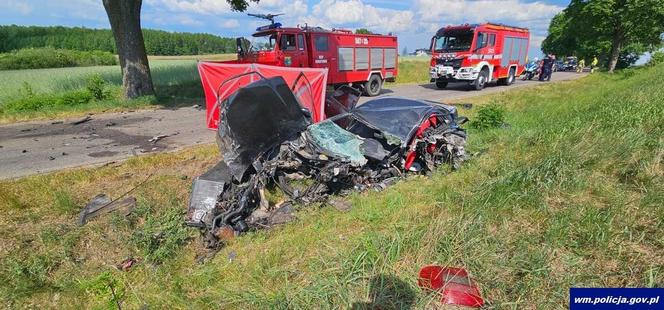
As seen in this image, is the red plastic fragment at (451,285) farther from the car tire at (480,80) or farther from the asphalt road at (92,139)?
the car tire at (480,80)

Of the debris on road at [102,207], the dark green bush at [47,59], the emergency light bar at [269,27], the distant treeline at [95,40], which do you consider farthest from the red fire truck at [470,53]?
the distant treeline at [95,40]

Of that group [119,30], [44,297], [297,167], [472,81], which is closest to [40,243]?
[44,297]

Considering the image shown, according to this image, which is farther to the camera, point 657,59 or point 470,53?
point 657,59

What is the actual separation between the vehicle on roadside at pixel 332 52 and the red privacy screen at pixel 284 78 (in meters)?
4.04

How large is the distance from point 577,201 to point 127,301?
14.2 feet

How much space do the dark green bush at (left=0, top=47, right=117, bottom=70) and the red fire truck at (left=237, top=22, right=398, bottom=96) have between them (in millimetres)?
35187

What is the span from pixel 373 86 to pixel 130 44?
9.18 metres

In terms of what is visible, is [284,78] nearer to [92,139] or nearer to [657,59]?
[92,139]

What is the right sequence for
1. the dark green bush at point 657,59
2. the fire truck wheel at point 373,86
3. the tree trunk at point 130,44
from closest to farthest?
the tree trunk at point 130,44 → the fire truck wheel at point 373,86 → the dark green bush at point 657,59

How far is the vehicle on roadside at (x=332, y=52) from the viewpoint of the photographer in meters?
11.2

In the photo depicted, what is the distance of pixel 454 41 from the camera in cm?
1465

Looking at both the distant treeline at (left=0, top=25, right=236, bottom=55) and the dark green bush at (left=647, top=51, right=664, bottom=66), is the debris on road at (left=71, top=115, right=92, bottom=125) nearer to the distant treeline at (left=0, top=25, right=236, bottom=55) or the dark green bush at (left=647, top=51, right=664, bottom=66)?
the dark green bush at (left=647, top=51, right=664, bottom=66)

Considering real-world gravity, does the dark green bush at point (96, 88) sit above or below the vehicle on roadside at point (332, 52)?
below

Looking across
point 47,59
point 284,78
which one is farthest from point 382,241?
point 47,59
